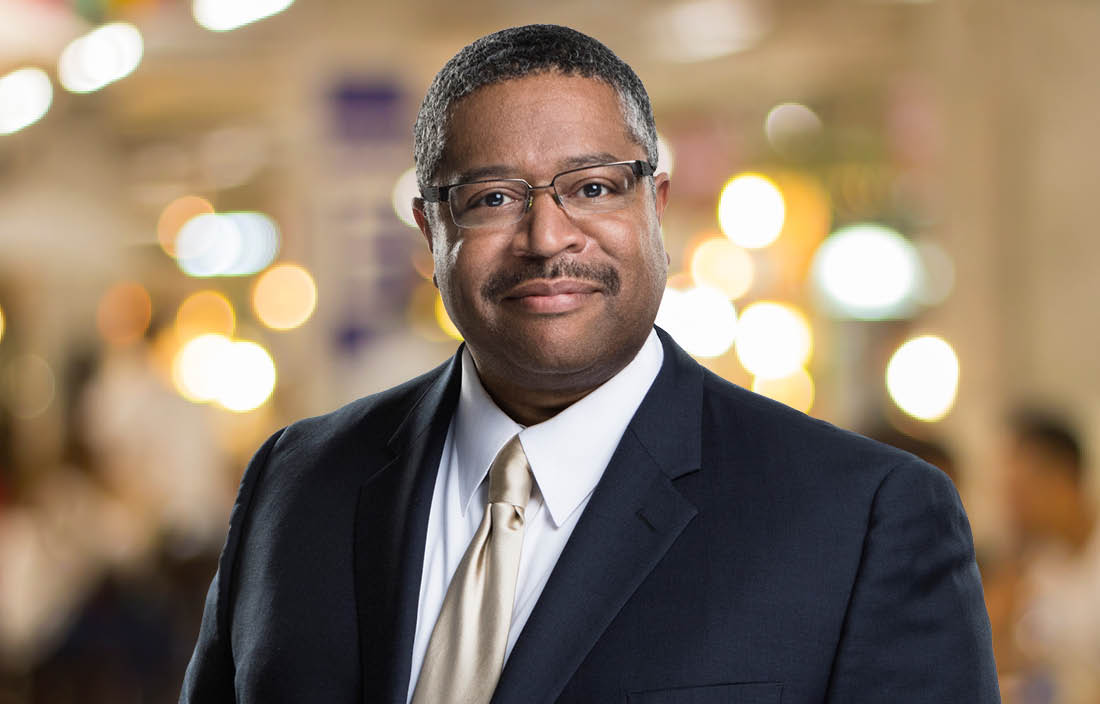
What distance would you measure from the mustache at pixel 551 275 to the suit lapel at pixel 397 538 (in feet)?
0.73

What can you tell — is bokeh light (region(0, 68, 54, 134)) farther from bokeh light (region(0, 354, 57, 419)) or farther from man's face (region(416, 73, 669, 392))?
man's face (region(416, 73, 669, 392))

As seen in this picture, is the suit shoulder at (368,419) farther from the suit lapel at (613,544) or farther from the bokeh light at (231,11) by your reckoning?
the bokeh light at (231,11)

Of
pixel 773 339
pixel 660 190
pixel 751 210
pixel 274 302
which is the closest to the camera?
pixel 660 190

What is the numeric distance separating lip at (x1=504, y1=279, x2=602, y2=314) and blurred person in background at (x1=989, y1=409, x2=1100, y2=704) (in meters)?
2.80

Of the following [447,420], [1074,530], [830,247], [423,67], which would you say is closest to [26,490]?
[423,67]

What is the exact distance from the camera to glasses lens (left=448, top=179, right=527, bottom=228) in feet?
4.18

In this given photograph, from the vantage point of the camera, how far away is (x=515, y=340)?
4.26 ft

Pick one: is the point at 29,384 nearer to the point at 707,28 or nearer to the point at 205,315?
the point at 205,315

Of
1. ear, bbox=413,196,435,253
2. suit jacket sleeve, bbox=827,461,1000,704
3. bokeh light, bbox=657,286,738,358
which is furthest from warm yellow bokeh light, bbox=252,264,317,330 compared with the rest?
suit jacket sleeve, bbox=827,461,1000,704

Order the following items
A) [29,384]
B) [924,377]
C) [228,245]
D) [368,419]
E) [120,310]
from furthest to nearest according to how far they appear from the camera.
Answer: [228,245] < [29,384] < [120,310] < [924,377] < [368,419]

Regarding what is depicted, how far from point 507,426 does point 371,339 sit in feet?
17.1

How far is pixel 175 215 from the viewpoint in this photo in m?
13.1

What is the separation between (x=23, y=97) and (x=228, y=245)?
630 cm

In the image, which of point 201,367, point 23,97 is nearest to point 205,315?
point 201,367
